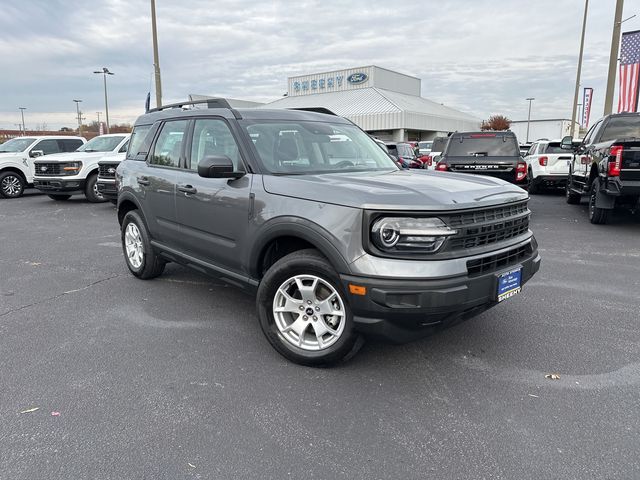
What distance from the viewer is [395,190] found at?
3080 millimetres

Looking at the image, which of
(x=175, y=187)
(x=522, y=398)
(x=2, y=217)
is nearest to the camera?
(x=522, y=398)

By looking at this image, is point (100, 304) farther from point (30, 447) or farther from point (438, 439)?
point (438, 439)

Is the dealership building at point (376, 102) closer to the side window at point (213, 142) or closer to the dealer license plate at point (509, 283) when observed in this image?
the side window at point (213, 142)

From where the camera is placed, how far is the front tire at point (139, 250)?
17.4 feet

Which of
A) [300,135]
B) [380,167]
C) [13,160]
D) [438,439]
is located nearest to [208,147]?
[300,135]

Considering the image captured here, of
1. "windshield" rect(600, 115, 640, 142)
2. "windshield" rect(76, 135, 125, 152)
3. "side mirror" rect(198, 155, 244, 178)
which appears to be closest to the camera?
"side mirror" rect(198, 155, 244, 178)

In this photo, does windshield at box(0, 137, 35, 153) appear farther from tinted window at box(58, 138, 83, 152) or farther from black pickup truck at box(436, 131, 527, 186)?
black pickup truck at box(436, 131, 527, 186)

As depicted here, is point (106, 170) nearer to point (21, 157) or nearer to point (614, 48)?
point (21, 157)

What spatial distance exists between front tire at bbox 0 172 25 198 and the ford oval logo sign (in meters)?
47.2

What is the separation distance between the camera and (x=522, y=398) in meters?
3.02

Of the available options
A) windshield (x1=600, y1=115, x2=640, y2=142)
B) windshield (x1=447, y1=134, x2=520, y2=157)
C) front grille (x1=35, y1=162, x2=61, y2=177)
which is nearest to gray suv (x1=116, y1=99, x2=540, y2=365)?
windshield (x1=447, y1=134, x2=520, y2=157)

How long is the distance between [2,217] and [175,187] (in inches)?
350

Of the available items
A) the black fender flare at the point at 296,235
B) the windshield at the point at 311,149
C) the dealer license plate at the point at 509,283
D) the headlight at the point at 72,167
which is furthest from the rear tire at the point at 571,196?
the headlight at the point at 72,167

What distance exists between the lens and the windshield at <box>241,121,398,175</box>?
3896mm
